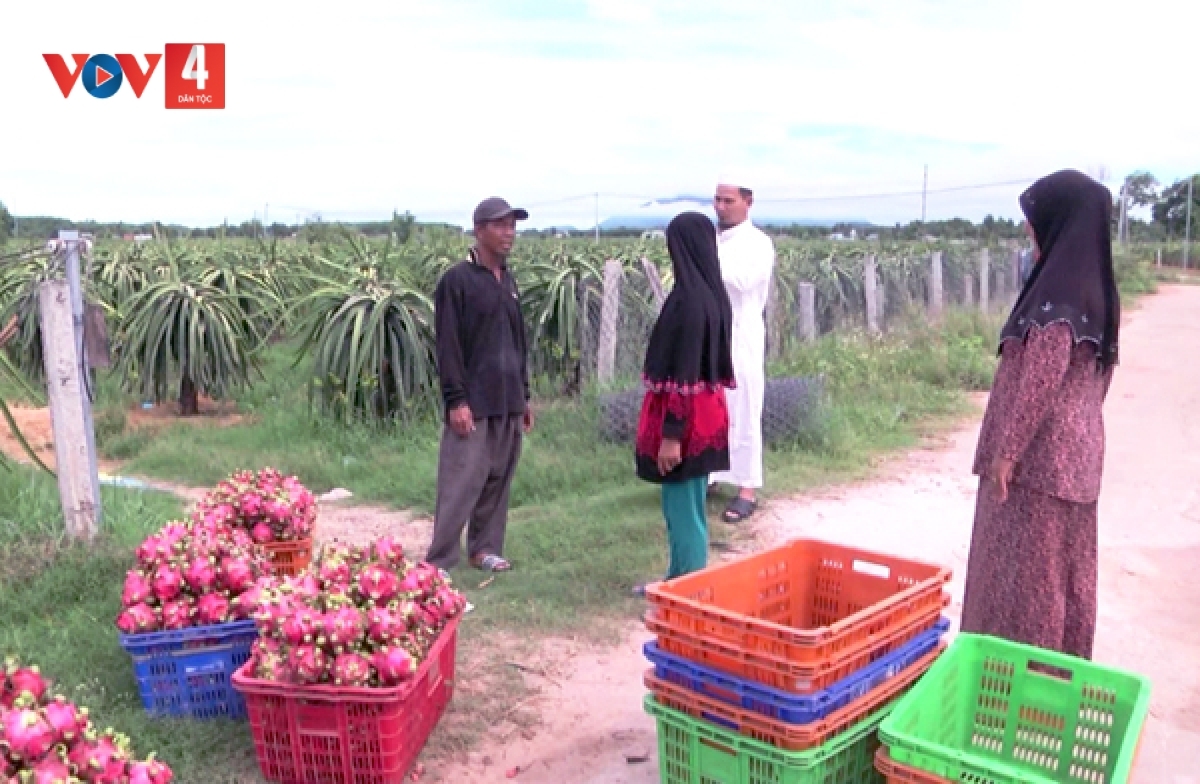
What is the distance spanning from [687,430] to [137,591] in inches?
80.9

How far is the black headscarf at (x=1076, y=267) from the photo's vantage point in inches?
117

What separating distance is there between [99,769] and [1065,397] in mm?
2753

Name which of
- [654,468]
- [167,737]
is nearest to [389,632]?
[167,737]

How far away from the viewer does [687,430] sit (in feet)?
13.2

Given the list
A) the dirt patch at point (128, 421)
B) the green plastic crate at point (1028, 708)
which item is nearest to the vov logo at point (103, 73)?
the dirt patch at point (128, 421)

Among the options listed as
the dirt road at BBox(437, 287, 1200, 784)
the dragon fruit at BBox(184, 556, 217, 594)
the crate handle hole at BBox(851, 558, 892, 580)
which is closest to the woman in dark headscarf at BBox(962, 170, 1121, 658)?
the crate handle hole at BBox(851, 558, 892, 580)

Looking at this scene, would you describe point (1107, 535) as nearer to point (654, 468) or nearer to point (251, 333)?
point (654, 468)

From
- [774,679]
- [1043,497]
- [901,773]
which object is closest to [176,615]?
[774,679]

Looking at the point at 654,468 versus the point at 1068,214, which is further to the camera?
the point at 654,468

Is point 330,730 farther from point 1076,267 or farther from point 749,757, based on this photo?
point 1076,267

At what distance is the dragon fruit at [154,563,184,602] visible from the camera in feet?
10.9

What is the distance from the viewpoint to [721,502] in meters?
6.00

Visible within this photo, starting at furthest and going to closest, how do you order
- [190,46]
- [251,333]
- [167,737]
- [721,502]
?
[251,333] → [190,46] → [721,502] → [167,737]

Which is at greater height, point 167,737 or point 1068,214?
point 1068,214
